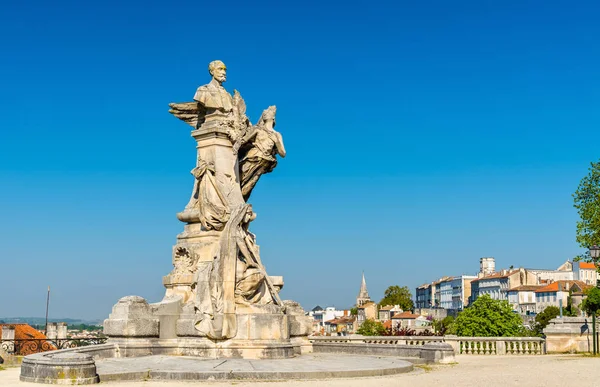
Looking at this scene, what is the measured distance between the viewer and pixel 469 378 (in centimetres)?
1539

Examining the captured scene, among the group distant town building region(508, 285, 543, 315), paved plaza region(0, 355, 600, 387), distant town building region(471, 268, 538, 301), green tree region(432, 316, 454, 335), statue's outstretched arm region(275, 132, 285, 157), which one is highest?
distant town building region(471, 268, 538, 301)

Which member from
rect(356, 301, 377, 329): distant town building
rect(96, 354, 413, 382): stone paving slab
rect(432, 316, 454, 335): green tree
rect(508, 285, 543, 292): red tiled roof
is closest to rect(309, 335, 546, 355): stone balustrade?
rect(96, 354, 413, 382): stone paving slab

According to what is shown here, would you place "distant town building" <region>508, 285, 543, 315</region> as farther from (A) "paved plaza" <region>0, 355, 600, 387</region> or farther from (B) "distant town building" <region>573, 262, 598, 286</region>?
(A) "paved plaza" <region>0, 355, 600, 387</region>

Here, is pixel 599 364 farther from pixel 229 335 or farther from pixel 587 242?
pixel 587 242

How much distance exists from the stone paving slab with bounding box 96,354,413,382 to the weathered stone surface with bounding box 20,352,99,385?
1.27 ft

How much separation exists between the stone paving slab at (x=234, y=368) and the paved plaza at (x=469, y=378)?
297mm

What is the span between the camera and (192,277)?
1850 centimetres

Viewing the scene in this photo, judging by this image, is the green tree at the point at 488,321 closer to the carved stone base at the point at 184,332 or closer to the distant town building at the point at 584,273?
the carved stone base at the point at 184,332

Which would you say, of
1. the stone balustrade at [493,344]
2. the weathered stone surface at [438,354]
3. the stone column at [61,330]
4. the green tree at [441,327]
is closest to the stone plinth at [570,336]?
the stone balustrade at [493,344]

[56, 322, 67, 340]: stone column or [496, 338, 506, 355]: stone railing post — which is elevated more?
[56, 322, 67, 340]: stone column

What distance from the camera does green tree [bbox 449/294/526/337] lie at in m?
54.2

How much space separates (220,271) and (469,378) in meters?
5.93

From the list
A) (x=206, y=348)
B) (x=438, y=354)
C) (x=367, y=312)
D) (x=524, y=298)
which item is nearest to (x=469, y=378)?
(x=438, y=354)

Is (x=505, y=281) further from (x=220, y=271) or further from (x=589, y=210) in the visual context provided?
(x=220, y=271)
